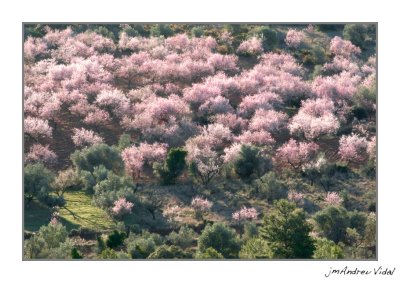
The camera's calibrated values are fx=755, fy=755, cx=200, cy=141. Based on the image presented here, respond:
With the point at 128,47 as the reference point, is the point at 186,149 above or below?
below

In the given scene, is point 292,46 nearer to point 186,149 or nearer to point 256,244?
point 186,149

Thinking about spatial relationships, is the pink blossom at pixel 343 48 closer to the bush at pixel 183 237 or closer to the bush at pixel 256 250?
the bush at pixel 183 237

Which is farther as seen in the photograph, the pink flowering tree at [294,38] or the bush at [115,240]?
the pink flowering tree at [294,38]

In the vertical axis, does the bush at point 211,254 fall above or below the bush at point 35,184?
below

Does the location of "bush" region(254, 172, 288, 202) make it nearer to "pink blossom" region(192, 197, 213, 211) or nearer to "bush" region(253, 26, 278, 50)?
"pink blossom" region(192, 197, 213, 211)

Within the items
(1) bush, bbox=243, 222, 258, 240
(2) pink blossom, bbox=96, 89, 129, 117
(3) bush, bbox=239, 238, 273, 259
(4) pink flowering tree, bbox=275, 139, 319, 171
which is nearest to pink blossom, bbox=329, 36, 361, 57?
(4) pink flowering tree, bbox=275, 139, 319, 171

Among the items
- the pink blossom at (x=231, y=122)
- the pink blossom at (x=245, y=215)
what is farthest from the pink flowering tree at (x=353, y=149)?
the pink blossom at (x=245, y=215)

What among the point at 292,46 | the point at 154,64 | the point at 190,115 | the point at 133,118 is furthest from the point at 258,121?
the point at 292,46
